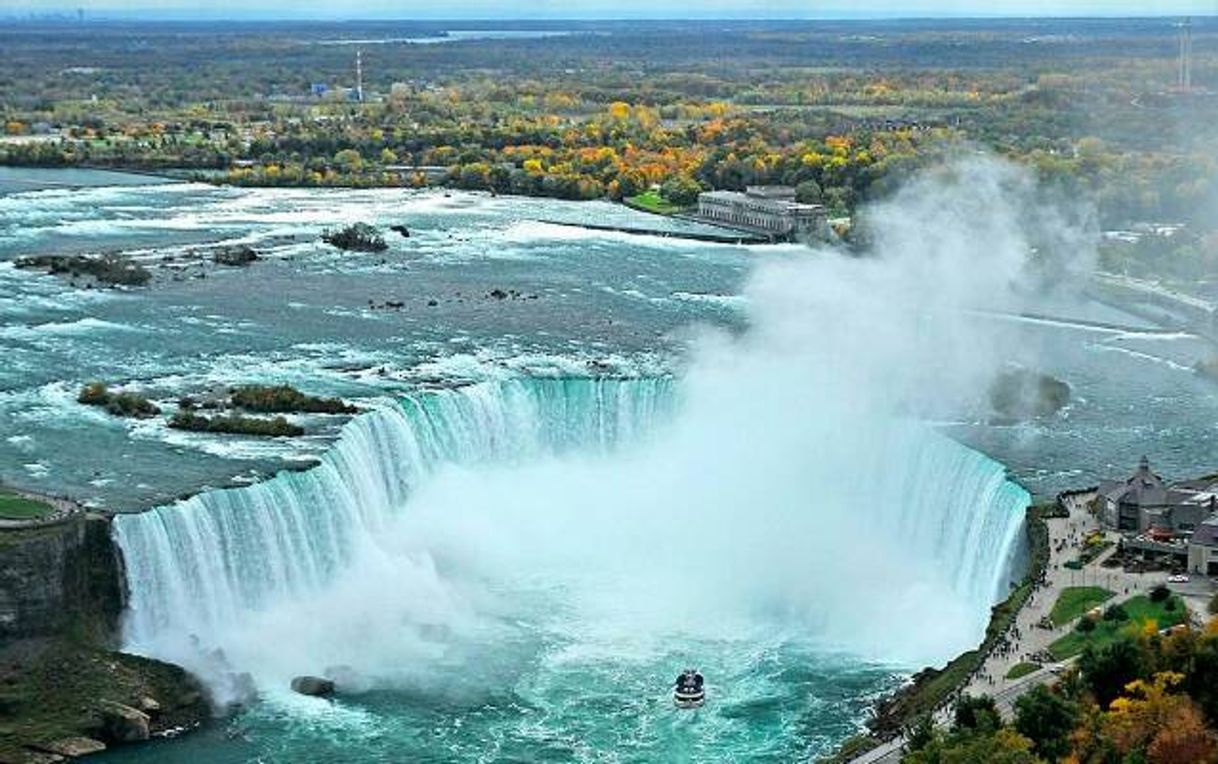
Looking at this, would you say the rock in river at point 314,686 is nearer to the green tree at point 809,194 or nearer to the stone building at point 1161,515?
the stone building at point 1161,515

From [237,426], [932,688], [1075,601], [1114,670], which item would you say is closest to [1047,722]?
[1114,670]

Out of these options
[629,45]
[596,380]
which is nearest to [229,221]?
[596,380]

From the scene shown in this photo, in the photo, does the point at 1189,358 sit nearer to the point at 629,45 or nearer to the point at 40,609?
the point at 40,609

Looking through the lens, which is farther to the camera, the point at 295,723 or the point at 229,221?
the point at 229,221

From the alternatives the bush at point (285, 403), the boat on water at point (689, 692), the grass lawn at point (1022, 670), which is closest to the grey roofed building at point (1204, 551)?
the grass lawn at point (1022, 670)

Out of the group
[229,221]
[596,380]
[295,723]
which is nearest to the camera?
[295,723]

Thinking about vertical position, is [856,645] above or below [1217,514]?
below

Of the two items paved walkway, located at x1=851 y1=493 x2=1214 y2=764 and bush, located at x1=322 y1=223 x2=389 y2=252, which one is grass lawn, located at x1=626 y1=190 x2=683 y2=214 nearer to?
bush, located at x1=322 y1=223 x2=389 y2=252

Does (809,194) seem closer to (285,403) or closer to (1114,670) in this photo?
(285,403)

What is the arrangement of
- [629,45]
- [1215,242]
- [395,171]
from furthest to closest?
[629,45] < [395,171] < [1215,242]
